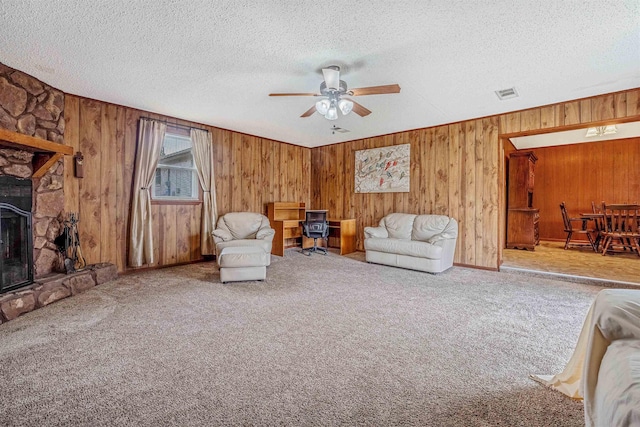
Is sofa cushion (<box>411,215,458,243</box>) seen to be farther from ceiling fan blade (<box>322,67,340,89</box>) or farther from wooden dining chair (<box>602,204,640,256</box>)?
wooden dining chair (<box>602,204,640,256</box>)

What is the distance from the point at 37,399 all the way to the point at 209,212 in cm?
370

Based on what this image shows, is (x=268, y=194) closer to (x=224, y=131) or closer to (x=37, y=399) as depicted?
(x=224, y=131)

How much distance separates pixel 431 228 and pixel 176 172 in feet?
14.7

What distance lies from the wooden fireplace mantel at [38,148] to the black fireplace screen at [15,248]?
0.54 meters

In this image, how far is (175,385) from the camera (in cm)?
165

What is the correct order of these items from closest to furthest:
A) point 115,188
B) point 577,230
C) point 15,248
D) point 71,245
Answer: point 15,248 < point 71,245 < point 115,188 < point 577,230

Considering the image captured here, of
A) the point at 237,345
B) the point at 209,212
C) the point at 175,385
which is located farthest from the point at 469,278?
the point at 209,212

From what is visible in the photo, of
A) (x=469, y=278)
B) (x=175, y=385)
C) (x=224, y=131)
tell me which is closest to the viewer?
(x=175, y=385)

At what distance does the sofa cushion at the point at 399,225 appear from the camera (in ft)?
17.0

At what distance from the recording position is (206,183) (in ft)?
16.6

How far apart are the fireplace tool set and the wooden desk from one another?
3853 millimetres

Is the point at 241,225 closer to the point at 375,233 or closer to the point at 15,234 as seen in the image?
the point at 375,233

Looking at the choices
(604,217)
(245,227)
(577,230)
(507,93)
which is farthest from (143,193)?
(577,230)

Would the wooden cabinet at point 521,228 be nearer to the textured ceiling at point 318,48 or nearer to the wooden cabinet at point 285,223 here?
the textured ceiling at point 318,48
